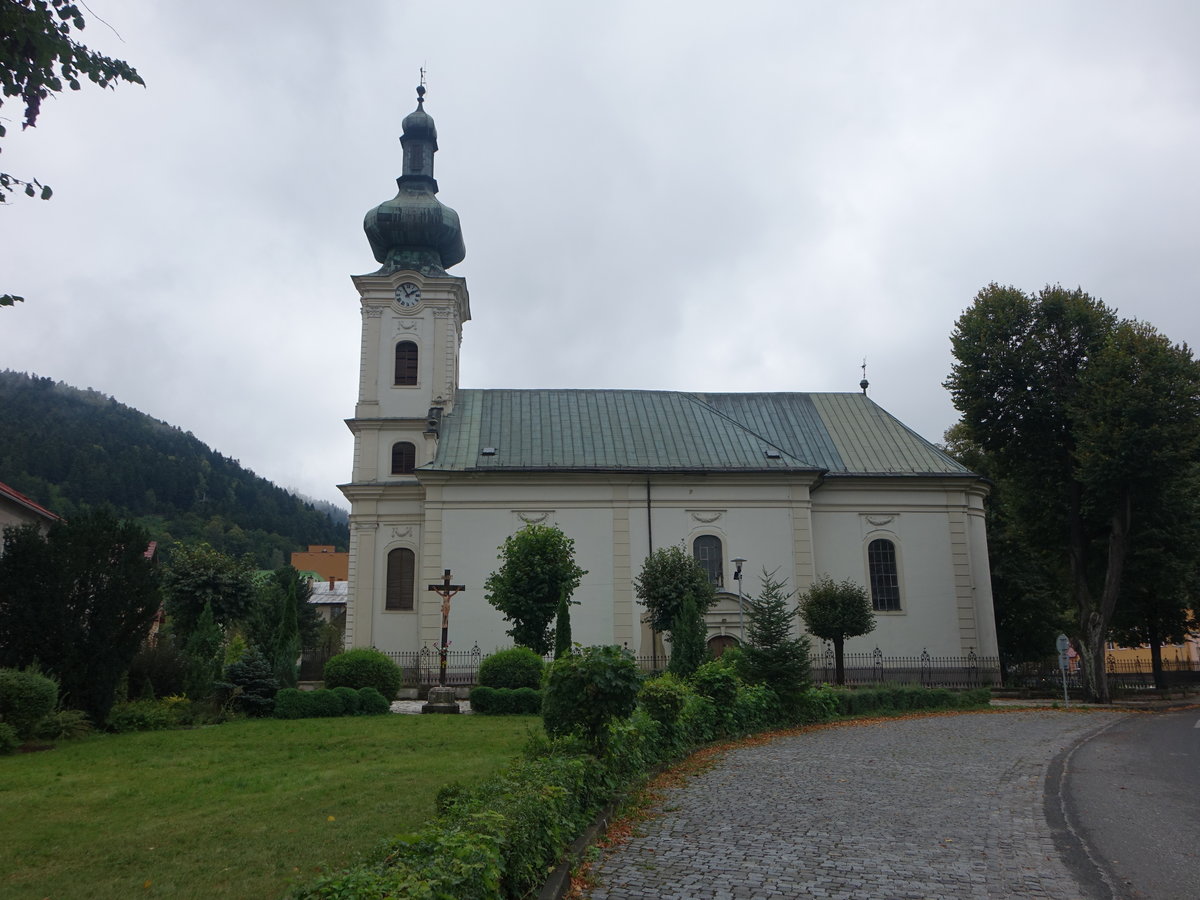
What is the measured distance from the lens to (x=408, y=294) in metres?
36.1

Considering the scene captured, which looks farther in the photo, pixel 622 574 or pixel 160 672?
pixel 622 574

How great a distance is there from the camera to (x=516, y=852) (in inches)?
246

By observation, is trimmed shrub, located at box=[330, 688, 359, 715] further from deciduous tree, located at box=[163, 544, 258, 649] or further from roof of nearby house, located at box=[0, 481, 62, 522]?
deciduous tree, located at box=[163, 544, 258, 649]

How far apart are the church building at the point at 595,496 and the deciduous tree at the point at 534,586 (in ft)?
14.1

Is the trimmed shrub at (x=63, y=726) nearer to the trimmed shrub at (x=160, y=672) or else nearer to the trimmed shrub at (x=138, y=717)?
the trimmed shrub at (x=138, y=717)

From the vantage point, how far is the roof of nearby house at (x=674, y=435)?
3400 centimetres

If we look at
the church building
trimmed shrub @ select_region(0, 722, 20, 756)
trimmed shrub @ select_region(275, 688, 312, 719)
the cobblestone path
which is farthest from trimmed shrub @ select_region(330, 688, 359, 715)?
the cobblestone path

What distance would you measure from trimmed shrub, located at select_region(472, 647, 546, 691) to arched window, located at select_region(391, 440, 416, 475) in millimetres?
12672

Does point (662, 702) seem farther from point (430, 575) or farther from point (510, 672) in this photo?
point (430, 575)

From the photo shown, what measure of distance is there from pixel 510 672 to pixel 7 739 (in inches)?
456

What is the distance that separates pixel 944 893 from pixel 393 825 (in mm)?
4967

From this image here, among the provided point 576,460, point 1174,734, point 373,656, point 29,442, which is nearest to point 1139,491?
point 1174,734

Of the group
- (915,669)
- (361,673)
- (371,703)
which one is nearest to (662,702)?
(371,703)

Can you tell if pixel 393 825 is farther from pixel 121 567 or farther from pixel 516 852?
pixel 121 567
